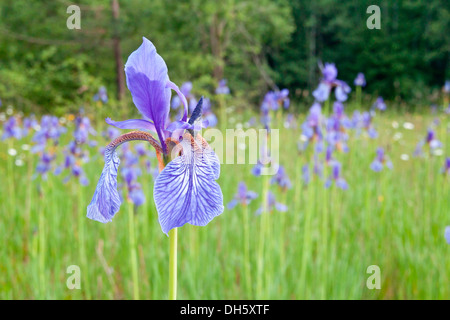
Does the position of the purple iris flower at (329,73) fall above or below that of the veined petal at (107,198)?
above

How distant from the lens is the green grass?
200cm

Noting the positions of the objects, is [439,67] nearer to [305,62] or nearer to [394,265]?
[305,62]

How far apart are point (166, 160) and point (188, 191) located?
6 centimetres

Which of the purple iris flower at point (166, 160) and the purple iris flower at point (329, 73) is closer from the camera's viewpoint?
the purple iris flower at point (166, 160)

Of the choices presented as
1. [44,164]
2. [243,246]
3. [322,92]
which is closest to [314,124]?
[322,92]

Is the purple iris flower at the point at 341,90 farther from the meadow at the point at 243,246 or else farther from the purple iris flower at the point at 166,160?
the purple iris flower at the point at 166,160

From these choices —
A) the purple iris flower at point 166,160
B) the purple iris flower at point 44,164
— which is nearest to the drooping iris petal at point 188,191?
the purple iris flower at point 166,160

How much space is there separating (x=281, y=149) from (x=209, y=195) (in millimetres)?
4946

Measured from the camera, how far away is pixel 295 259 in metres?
2.38

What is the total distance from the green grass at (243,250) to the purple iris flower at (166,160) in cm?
101

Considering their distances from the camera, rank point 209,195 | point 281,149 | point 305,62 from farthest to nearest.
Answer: point 305,62 → point 281,149 → point 209,195

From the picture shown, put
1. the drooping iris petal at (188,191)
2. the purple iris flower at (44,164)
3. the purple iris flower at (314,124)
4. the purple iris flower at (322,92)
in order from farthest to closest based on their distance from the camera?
the purple iris flower at (44,164) < the purple iris flower at (314,124) < the purple iris flower at (322,92) < the drooping iris petal at (188,191)

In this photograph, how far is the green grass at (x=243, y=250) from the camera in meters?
2.00
